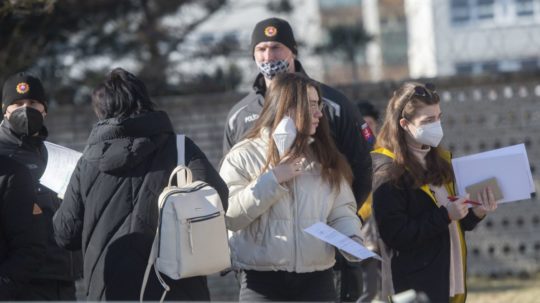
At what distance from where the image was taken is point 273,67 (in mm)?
6082

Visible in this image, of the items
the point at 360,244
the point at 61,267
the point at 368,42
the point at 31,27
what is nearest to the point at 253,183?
the point at 360,244

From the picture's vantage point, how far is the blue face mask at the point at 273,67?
6066 millimetres

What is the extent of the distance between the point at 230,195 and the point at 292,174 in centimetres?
34

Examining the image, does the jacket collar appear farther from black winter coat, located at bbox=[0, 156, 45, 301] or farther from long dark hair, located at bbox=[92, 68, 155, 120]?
black winter coat, located at bbox=[0, 156, 45, 301]

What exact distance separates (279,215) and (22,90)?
1879mm

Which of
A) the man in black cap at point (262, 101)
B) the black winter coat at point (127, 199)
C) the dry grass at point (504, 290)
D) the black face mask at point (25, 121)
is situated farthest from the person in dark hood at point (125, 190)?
the dry grass at point (504, 290)

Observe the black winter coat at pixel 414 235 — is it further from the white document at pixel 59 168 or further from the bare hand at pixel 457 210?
the white document at pixel 59 168

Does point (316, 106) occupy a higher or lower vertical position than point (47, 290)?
higher

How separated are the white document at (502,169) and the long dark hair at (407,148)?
0.43 feet

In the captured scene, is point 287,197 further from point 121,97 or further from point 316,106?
point 121,97

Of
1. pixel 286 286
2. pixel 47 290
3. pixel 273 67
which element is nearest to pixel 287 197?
pixel 286 286

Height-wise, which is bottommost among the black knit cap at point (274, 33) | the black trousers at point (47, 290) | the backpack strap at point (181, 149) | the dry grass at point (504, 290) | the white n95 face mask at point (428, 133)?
the dry grass at point (504, 290)

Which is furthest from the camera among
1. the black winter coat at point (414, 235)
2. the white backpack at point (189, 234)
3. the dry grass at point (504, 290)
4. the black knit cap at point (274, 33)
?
the dry grass at point (504, 290)

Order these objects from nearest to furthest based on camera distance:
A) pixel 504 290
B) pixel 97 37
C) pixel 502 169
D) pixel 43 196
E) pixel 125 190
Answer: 1. pixel 125 190
2. pixel 502 169
3. pixel 43 196
4. pixel 504 290
5. pixel 97 37
